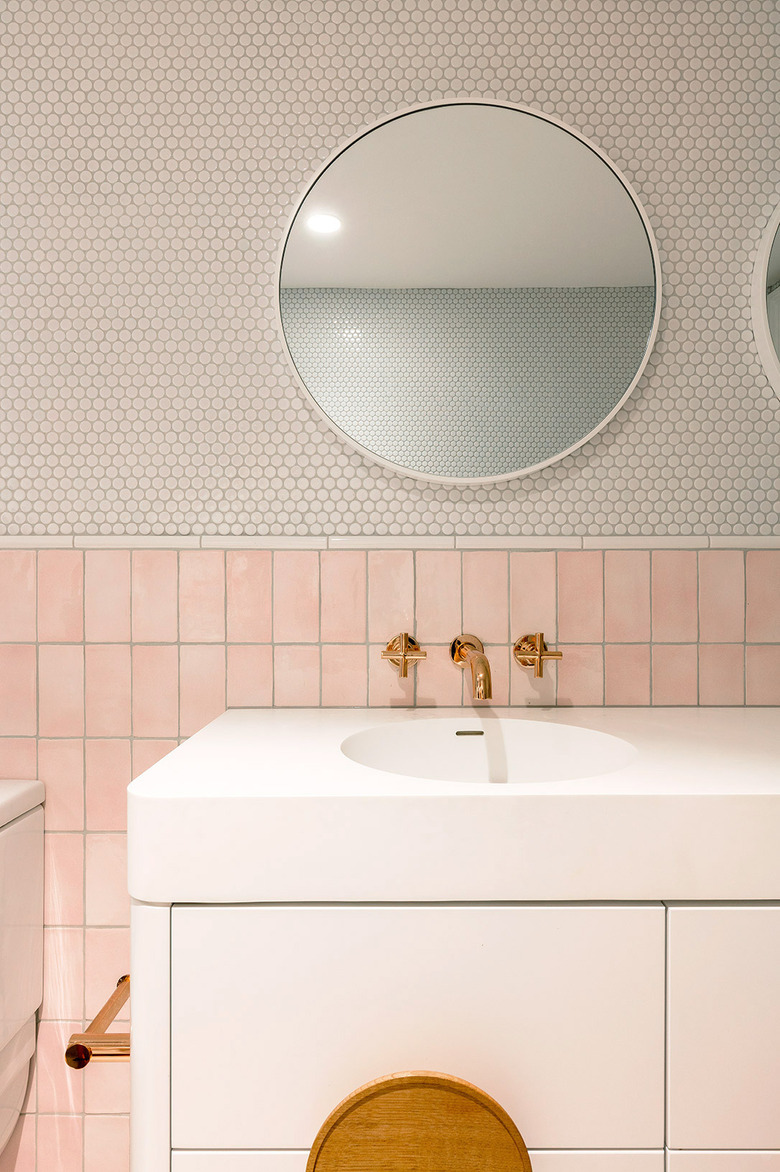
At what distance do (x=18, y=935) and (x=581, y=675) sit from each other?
1.06 m

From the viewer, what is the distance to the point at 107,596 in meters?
1.32

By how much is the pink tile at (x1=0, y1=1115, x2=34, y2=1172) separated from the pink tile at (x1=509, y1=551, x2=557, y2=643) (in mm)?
1229

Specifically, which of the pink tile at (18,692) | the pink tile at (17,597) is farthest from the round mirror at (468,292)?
the pink tile at (18,692)

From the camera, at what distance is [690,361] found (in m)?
1.33

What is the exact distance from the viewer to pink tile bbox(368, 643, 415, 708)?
4.33 feet

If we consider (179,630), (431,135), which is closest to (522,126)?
(431,135)

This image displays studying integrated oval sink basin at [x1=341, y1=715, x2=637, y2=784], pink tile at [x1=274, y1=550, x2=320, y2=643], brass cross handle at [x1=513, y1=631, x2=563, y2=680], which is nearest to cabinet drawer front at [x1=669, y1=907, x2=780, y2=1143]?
integrated oval sink basin at [x1=341, y1=715, x2=637, y2=784]

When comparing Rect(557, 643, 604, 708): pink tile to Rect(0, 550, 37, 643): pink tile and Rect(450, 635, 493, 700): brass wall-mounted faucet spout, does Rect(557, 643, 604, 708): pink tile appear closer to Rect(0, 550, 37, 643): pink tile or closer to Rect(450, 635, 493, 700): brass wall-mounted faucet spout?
Rect(450, 635, 493, 700): brass wall-mounted faucet spout

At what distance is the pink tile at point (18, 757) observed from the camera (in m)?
1.32

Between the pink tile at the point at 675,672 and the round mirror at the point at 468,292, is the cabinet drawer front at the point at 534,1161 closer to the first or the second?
the pink tile at the point at 675,672

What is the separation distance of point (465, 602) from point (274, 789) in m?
0.61

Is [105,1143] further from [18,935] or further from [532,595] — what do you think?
[532,595]

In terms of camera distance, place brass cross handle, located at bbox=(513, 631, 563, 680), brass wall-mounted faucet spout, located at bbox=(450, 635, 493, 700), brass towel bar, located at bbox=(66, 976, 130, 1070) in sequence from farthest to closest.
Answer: brass cross handle, located at bbox=(513, 631, 563, 680) → brass wall-mounted faucet spout, located at bbox=(450, 635, 493, 700) → brass towel bar, located at bbox=(66, 976, 130, 1070)

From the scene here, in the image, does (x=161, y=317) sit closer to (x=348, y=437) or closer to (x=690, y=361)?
(x=348, y=437)
